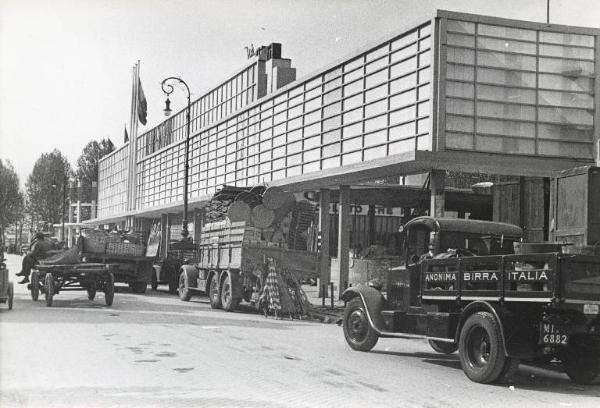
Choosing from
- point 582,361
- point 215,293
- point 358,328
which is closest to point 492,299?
point 582,361

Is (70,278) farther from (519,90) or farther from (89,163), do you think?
(89,163)

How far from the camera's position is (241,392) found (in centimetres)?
784

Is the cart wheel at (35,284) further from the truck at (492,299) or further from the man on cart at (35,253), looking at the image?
the truck at (492,299)

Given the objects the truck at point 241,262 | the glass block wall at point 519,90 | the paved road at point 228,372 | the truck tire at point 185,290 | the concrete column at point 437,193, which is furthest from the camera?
the truck tire at point 185,290

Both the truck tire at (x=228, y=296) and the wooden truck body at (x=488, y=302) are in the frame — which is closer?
the wooden truck body at (x=488, y=302)

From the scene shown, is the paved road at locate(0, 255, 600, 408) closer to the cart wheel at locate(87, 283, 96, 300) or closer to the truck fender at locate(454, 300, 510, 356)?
the truck fender at locate(454, 300, 510, 356)

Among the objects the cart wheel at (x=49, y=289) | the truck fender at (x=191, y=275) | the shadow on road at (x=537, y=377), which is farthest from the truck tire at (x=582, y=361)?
the truck fender at (x=191, y=275)

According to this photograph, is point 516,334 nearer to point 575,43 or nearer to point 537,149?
point 537,149

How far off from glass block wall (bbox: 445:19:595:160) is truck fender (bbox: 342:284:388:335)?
10272 mm

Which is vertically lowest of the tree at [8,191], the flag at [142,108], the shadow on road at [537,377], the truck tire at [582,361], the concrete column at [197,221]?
the shadow on road at [537,377]

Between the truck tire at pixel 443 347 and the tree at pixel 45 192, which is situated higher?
the tree at pixel 45 192

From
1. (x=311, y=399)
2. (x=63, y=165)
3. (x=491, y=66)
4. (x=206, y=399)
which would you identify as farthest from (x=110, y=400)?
(x=63, y=165)

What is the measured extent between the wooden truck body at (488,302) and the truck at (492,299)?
0.04 feet

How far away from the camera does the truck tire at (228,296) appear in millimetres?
19344
